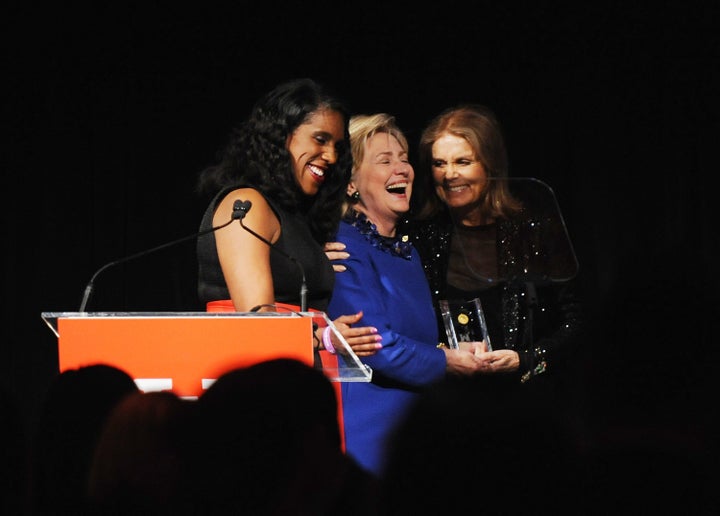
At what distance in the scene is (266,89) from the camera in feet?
13.6

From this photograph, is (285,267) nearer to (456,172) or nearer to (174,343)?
(174,343)

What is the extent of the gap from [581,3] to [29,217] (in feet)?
8.06

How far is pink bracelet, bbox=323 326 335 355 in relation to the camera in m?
1.94

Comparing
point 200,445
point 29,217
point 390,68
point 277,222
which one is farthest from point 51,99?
point 200,445

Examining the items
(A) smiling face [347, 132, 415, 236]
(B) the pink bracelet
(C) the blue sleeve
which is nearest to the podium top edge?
(B) the pink bracelet

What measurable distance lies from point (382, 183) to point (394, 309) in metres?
0.43

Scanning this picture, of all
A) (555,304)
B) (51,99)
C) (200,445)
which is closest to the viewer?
(200,445)

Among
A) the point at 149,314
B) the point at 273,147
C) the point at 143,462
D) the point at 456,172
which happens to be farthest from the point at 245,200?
the point at 143,462

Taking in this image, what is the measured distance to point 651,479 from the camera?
0.83 m

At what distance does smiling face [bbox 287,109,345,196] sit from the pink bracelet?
74cm

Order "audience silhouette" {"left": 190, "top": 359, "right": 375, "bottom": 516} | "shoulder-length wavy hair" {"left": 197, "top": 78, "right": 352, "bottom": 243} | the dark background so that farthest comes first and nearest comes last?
1. the dark background
2. "shoulder-length wavy hair" {"left": 197, "top": 78, "right": 352, "bottom": 243}
3. "audience silhouette" {"left": 190, "top": 359, "right": 375, "bottom": 516}

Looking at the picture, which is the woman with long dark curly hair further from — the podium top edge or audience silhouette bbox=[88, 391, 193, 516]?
audience silhouette bbox=[88, 391, 193, 516]

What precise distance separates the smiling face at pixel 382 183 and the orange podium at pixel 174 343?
144cm

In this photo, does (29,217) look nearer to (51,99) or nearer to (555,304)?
(51,99)
